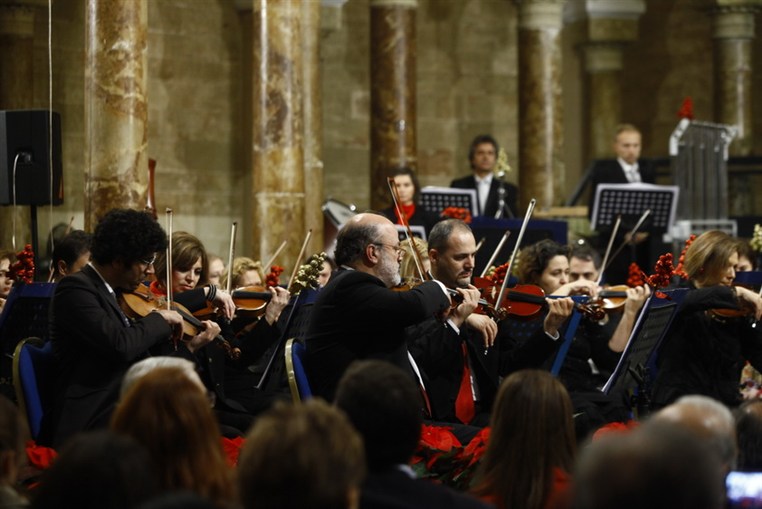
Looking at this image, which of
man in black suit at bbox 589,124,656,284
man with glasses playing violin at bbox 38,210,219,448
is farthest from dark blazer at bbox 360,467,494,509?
man in black suit at bbox 589,124,656,284

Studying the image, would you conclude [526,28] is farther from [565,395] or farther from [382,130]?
[565,395]

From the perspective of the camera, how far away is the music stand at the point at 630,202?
9500 millimetres

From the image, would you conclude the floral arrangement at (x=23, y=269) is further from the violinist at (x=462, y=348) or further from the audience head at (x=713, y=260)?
the audience head at (x=713, y=260)

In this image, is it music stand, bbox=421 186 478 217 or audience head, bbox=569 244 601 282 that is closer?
audience head, bbox=569 244 601 282

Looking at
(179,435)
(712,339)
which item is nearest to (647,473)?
(179,435)

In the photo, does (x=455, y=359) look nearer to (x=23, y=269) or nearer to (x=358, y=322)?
(x=358, y=322)

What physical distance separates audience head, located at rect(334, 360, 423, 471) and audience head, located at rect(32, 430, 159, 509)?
1.90 ft

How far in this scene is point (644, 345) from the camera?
550 centimetres

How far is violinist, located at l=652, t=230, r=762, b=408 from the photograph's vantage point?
5695mm

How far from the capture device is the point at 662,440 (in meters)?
2.12

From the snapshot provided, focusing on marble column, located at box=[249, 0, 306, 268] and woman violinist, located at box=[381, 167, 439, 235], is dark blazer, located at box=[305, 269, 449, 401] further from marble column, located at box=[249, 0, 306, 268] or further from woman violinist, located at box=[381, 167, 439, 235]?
marble column, located at box=[249, 0, 306, 268]

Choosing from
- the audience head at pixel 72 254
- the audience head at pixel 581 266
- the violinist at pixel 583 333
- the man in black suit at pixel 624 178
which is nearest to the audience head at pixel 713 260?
the violinist at pixel 583 333

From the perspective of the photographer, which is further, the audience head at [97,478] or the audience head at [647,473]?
the audience head at [97,478]

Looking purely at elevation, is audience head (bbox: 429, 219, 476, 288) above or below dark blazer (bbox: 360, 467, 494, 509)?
above
